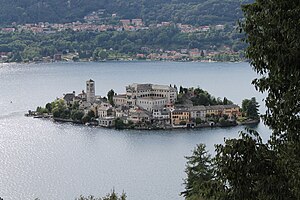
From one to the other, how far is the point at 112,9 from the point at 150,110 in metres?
41.4

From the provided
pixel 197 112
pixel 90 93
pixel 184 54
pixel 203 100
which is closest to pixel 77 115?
pixel 90 93

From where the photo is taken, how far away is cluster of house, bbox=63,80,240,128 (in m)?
17.3

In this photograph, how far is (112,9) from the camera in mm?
58406

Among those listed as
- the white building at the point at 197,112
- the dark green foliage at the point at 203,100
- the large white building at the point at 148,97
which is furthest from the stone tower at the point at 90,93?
the white building at the point at 197,112

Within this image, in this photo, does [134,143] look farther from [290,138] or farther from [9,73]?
[9,73]

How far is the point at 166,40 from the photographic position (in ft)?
157

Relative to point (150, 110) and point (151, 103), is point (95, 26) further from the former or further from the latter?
point (150, 110)

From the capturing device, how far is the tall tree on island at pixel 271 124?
212 centimetres

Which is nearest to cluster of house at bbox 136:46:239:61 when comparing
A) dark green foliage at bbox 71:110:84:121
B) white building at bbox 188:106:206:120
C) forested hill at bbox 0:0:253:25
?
forested hill at bbox 0:0:253:25

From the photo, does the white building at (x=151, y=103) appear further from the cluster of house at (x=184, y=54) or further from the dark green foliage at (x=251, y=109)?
the cluster of house at (x=184, y=54)

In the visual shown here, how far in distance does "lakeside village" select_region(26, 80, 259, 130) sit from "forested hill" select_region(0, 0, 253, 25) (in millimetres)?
33386

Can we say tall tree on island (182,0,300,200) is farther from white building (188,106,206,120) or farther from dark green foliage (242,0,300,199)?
white building (188,106,206,120)

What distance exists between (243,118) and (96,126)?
3.99m

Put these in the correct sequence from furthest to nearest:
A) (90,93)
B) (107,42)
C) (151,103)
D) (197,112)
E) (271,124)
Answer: (107,42)
(90,93)
(151,103)
(197,112)
(271,124)
